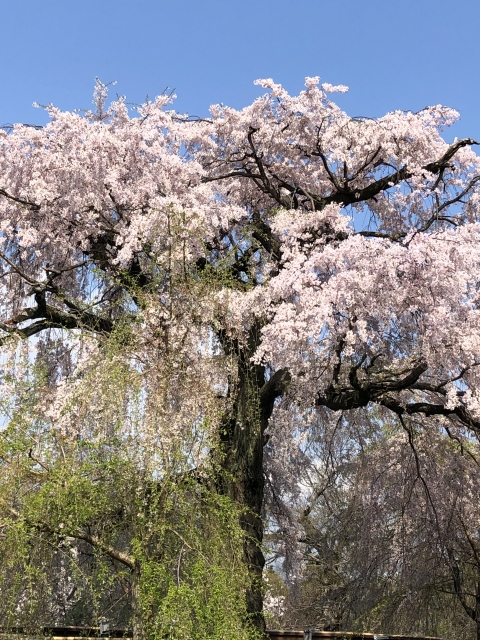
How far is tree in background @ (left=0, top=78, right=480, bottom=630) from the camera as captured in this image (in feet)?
25.7

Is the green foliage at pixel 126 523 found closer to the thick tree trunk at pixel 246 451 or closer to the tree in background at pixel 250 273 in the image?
the tree in background at pixel 250 273

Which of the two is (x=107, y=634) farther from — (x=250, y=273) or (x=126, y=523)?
(x=250, y=273)

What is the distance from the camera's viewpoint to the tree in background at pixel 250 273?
7.83 m

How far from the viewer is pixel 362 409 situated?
1188 cm

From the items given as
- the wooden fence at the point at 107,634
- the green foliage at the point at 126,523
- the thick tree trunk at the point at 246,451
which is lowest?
the wooden fence at the point at 107,634

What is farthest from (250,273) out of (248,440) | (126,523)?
(126,523)

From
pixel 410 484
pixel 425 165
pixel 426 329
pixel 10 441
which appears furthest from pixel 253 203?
pixel 10 441

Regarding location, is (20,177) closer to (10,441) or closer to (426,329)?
(10,441)

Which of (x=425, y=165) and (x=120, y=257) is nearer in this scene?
(x=120, y=257)

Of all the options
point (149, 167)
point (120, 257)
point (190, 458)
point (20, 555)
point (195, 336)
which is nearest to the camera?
point (20, 555)

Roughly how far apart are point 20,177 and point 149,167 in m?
2.07

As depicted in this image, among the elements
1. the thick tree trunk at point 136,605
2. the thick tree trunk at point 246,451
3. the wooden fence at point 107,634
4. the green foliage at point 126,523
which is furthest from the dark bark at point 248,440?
the thick tree trunk at point 136,605

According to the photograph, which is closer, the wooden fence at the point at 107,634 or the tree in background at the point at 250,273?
the wooden fence at the point at 107,634

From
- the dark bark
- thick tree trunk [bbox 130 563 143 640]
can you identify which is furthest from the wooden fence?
the dark bark
